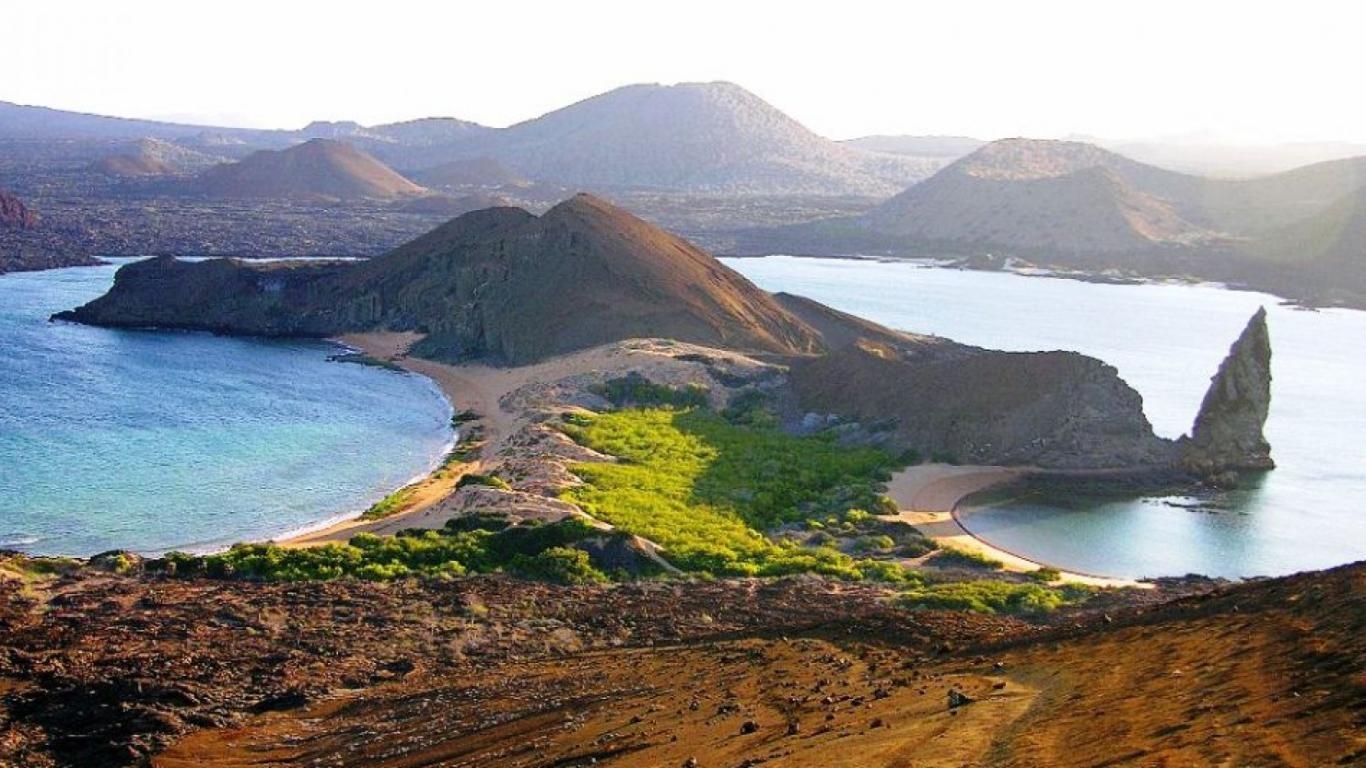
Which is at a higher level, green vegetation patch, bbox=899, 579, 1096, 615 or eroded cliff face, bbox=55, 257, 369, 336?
eroded cliff face, bbox=55, 257, 369, 336

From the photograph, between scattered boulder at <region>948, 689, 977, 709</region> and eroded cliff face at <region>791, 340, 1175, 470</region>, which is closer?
scattered boulder at <region>948, 689, 977, 709</region>

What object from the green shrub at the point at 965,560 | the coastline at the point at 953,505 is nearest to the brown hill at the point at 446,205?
the coastline at the point at 953,505

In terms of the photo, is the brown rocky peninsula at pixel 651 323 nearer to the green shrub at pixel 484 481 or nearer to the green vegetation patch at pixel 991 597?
the green shrub at pixel 484 481

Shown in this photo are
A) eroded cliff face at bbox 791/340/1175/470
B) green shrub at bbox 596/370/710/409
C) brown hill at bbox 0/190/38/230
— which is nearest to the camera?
eroded cliff face at bbox 791/340/1175/470

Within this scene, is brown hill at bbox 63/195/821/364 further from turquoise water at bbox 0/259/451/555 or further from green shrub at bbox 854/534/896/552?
green shrub at bbox 854/534/896/552

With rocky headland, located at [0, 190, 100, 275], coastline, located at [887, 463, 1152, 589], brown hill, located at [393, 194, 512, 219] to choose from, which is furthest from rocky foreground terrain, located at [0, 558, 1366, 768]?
brown hill, located at [393, 194, 512, 219]

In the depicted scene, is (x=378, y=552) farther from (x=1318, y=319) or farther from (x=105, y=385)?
(x=1318, y=319)

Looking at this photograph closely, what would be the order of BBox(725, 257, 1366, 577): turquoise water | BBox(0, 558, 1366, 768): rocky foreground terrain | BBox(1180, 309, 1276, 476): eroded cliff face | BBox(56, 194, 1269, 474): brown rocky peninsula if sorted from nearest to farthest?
BBox(0, 558, 1366, 768): rocky foreground terrain < BBox(725, 257, 1366, 577): turquoise water < BBox(1180, 309, 1276, 476): eroded cliff face < BBox(56, 194, 1269, 474): brown rocky peninsula
